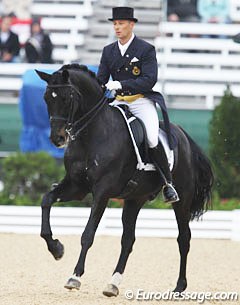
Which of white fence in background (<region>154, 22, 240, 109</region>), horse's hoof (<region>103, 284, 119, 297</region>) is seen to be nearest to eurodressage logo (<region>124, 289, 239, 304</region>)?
horse's hoof (<region>103, 284, 119, 297</region>)

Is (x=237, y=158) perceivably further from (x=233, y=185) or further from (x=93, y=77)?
(x=93, y=77)

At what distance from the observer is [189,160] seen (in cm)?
897

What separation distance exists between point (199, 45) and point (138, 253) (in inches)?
424

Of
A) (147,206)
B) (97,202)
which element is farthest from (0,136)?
(97,202)

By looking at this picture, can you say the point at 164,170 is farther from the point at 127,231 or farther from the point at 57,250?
the point at 57,250

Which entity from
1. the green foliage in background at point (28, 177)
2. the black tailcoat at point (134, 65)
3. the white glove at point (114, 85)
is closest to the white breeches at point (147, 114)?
the black tailcoat at point (134, 65)

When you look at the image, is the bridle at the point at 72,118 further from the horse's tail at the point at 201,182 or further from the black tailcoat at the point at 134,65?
the horse's tail at the point at 201,182

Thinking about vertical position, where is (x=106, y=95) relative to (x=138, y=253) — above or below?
above

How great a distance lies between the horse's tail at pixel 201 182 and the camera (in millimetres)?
9102

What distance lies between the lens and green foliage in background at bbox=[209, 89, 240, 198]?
14.6 m

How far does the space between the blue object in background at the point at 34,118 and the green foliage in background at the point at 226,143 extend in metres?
2.61

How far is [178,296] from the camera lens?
811cm

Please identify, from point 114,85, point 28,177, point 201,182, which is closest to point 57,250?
point 114,85

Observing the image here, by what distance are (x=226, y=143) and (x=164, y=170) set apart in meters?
6.56
